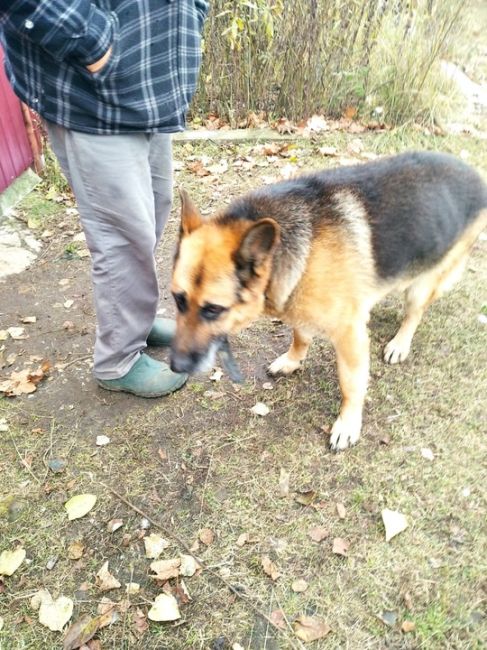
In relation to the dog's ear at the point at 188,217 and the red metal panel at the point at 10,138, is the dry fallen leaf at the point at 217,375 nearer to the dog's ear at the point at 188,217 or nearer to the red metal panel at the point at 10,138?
the dog's ear at the point at 188,217

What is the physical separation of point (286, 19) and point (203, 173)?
2.04 meters

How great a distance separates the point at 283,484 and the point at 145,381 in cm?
103

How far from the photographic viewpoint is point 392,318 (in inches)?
142

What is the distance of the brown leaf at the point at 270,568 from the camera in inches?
86.8

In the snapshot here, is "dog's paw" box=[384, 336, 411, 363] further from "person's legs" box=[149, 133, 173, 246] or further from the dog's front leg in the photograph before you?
"person's legs" box=[149, 133, 173, 246]

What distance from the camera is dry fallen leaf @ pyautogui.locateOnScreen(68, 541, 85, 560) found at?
2.29 meters

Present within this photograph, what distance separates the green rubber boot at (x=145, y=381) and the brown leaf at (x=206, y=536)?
0.91 m

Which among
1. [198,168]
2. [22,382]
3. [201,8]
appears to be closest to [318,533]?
[22,382]

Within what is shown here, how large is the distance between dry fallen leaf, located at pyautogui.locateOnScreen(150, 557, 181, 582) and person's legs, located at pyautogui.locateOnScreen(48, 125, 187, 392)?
1.15 m

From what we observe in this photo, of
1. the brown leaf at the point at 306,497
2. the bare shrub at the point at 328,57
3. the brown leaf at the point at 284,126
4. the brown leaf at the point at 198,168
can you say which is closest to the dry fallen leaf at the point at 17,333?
the brown leaf at the point at 306,497

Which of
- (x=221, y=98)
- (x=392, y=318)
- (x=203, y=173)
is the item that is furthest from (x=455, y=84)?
(x=392, y=318)

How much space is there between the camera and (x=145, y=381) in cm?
296

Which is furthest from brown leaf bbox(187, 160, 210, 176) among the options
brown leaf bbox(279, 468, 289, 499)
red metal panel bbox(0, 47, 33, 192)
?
brown leaf bbox(279, 468, 289, 499)

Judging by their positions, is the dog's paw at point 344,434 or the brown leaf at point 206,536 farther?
the dog's paw at point 344,434
